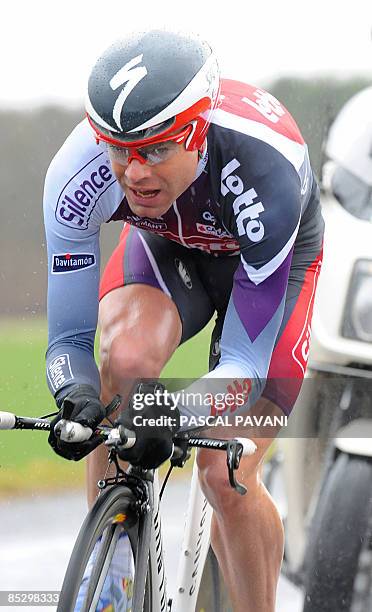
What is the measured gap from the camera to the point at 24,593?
4207 mm

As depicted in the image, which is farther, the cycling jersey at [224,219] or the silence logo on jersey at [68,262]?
the silence logo on jersey at [68,262]

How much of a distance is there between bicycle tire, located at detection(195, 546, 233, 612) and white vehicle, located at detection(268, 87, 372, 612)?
243 mm

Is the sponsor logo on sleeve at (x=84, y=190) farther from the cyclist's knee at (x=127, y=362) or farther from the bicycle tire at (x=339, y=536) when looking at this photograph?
the bicycle tire at (x=339, y=536)

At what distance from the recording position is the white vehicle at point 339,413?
126 inches

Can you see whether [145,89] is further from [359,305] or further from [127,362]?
[359,305]

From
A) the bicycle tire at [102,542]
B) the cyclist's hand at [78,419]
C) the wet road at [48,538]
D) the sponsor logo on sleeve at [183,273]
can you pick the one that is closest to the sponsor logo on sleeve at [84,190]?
the sponsor logo on sleeve at [183,273]

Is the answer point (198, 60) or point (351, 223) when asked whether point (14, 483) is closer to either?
point (351, 223)

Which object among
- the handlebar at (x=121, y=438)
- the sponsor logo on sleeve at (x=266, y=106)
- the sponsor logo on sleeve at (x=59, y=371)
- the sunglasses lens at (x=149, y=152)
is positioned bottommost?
the handlebar at (x=121, y=438)

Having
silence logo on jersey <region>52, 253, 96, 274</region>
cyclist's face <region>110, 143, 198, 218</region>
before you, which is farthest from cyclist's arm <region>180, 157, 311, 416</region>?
silence logo on jersey <region>52, 253, 96, 274</region>

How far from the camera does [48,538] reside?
5215 millimetres

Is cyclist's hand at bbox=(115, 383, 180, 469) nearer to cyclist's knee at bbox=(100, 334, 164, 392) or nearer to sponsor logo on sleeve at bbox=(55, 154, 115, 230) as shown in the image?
cyclist's knee at bbox=(100, 334, 164, 392)

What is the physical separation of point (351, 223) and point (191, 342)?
99 centimetres

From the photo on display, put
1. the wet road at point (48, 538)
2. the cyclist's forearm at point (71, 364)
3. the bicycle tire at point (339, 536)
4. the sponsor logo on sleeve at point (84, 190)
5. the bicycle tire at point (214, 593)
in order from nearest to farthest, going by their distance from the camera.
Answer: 1. the cyclist's forearm at point (71, 364)
2. the sponsor logo on sleeve at point (84, 190)
3. the bicycle tire at point (339, 536)
4. the bicycle tire at point (214, 593)
5. the wet road at point (48, 538)

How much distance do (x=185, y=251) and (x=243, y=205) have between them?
0.62 meters
